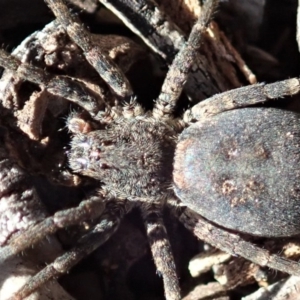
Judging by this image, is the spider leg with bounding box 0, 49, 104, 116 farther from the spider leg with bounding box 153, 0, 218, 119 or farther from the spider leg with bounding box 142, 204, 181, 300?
the spider leg with bounding box 142, 204, 181, 300

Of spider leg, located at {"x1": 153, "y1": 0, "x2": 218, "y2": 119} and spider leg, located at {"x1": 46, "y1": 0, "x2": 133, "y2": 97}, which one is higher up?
spider leg, located at {"x1": 46, "y1": 0, "x2": 133, "y2": 97}

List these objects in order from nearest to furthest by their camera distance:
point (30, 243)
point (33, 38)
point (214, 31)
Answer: point (30, 243)
point (33, 38)
point (214, 31)

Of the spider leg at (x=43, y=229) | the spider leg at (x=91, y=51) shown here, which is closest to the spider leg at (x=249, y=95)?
the spider leg at (x=91, y=51)

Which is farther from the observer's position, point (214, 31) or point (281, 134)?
point (214, 31)

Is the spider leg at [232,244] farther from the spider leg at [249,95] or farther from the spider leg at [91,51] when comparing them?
the spider leg at [91,51]

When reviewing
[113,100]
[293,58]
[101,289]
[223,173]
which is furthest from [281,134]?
[101,289]

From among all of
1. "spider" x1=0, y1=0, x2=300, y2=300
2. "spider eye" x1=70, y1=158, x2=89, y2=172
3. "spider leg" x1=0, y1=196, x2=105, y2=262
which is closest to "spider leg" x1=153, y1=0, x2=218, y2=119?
"spider" x1=0, y1=0, x2=300, y2=300

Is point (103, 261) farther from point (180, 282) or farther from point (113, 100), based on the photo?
point (113, 100)
